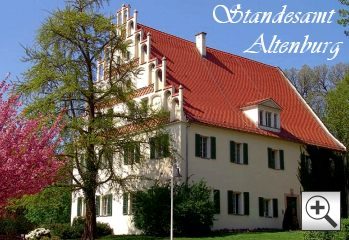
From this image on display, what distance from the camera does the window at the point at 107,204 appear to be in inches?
1366

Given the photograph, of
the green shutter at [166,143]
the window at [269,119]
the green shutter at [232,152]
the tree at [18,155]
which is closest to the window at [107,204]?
the green shutter at [166,143]

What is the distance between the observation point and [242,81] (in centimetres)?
3894

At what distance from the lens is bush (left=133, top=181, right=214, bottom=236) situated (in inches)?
1119

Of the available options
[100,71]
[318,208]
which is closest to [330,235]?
[318,208]

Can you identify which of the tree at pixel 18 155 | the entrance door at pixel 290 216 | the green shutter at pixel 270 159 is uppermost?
the green shutter at pixel 270 159

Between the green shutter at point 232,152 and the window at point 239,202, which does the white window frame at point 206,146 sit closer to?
the green shutter at point 232,152

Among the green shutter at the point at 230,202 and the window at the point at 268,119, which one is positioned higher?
the window at the point at 268,119

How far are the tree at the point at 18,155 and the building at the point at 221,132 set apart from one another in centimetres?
1870

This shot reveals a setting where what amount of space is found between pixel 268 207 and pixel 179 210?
29.1 ft

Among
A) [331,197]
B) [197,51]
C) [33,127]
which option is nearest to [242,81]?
[197,51]

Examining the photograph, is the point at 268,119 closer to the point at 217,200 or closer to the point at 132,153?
the point at 217,200

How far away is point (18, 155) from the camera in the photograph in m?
10.9

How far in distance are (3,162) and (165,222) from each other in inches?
746

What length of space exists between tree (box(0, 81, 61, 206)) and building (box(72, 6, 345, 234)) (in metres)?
18.7
